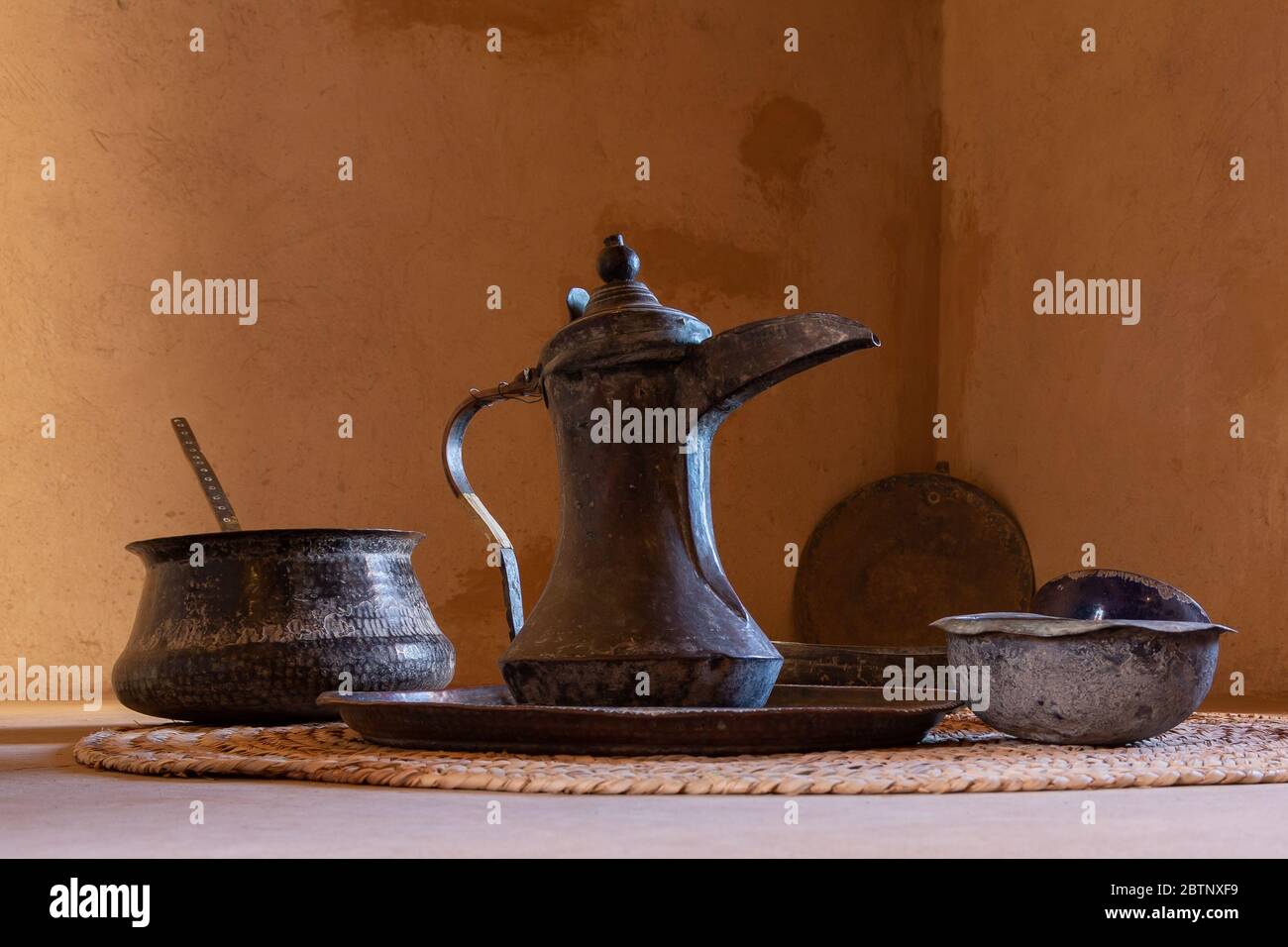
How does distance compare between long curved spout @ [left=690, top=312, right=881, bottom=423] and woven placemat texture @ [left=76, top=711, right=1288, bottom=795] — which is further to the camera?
long curved spout @ [left=690, top=312, right=881, bottom=423]

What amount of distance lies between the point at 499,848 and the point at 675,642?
1.58ft

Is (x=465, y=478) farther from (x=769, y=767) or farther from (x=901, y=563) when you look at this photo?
(x=901, y=563)

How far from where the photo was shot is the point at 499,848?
2.24ft

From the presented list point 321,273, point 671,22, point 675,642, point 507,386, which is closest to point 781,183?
point 671,22

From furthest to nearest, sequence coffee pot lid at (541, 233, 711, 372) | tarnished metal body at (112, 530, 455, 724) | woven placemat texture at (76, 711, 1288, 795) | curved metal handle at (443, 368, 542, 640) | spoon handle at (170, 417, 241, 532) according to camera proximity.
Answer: spoon handle at (170, 417, 241, 532) < tarnished metal body at (112, 530, 455, 724) < curved metal handle at (443, 368, 542, 640) < coffee pot lid at (541, 233, 711, 372) < woven placemat texture at (76, 711, 1288, 795)

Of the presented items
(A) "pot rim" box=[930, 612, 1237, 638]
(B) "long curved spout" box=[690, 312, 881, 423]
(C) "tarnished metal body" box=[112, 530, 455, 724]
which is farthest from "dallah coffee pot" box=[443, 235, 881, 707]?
(C) "tarnished metal body" box=[112, 530, 455, 724]

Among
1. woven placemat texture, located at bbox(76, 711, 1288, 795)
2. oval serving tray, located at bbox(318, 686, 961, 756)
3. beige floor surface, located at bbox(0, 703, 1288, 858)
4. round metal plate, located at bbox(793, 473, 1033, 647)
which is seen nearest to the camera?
beige floor surface, located at bbox(0, 703, 1288, 858)

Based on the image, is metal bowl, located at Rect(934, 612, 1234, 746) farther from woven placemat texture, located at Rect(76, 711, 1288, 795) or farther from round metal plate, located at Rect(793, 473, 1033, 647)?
round metal plate, located at Rect(793, 473, 1033, 647)

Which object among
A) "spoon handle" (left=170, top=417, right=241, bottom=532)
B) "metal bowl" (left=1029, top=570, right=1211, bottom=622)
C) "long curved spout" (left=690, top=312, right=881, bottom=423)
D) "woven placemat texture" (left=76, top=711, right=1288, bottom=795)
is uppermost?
"long curved spout" (left=690, top=312, right=881, bottom=423)

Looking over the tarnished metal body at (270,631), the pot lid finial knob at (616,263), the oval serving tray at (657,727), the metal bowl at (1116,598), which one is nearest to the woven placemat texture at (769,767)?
the oval serving tray at (657,727)

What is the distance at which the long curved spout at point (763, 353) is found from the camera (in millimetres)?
1138

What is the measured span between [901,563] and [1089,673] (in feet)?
7.97

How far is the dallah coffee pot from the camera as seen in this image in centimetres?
115

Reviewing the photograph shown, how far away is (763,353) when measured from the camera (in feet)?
3.89
